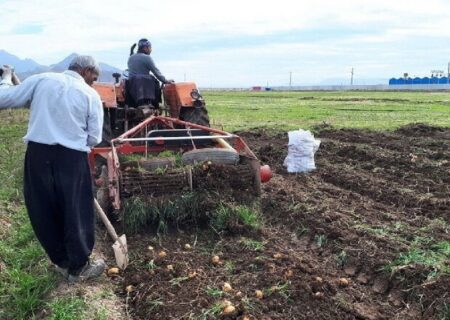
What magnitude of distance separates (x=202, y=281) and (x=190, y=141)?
3.23 meters

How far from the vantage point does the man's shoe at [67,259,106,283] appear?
14.6 feet

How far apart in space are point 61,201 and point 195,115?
174 inches

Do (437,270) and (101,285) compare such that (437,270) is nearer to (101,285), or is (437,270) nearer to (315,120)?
(101,285)

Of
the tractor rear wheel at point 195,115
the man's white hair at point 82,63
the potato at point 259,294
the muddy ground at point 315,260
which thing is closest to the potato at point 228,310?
the muddy ground at point 315,260

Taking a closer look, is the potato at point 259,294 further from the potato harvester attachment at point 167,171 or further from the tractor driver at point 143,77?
the tractor driver at point 143,77

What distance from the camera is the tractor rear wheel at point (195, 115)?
8.52 m

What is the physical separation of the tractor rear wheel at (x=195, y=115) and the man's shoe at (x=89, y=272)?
4.25 meters

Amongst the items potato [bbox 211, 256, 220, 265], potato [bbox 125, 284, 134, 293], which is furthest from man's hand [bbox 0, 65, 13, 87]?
potato [bbox 211, 256, 220, 265]

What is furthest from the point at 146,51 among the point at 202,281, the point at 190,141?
Result: the point at 202,281

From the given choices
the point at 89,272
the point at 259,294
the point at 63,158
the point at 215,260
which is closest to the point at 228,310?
the point at 259,294

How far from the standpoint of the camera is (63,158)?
4207 mm

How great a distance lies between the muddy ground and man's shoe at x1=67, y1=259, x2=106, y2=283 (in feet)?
0.56

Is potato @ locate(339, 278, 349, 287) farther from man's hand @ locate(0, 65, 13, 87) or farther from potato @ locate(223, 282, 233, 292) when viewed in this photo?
man's hand @ locate(0, 65, 13, 87)

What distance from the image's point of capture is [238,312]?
383cm
